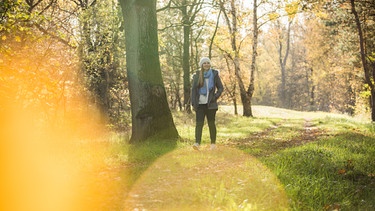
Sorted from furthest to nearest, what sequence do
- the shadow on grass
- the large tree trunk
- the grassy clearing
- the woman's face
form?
the large tree trunk, the woman's face, the shadow on grass, the grassy clearing

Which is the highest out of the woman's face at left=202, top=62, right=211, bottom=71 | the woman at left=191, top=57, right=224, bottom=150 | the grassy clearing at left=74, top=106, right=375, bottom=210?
the woman's face at left=202, top=62, right=211, bottom=71

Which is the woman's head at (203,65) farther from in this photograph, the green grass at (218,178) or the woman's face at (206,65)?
the green grass at (218,178)

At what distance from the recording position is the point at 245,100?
76.1 ft

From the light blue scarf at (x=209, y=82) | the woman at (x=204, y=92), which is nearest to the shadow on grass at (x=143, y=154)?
the woman at (x=204, y=92)

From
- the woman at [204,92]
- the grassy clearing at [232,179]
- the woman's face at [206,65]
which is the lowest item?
the grassy clearing at [232,179]

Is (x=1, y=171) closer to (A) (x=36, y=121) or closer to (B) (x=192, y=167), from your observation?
(B) (x=192, y=167)

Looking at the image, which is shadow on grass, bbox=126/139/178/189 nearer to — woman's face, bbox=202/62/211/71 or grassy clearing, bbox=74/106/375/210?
grassy clearing, bbox=74/106/375/210

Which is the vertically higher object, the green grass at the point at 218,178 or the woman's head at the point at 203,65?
the woman's head at the point at 203,65

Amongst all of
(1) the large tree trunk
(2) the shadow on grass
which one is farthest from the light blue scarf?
(1) the large tree trunk

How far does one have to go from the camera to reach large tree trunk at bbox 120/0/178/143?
352 inches

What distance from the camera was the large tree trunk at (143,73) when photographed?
8.95 m

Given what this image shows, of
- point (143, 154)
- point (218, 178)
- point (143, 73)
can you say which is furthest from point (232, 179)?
point (143, 73)

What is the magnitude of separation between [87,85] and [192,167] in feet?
36.6

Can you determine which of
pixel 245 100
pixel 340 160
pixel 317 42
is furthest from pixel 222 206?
pixel 317 42
